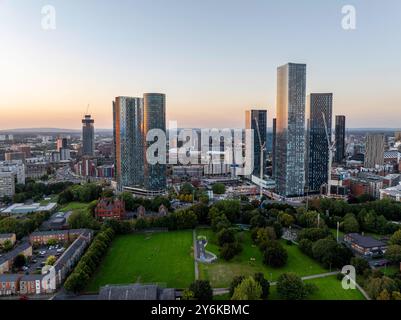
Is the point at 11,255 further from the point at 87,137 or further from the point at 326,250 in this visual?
the point at 87,137

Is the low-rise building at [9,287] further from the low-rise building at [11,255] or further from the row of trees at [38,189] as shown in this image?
the row of trees at [38,189]

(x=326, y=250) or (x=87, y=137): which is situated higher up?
(x=87, y=137)

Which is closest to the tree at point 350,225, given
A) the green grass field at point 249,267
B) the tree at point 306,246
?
the tree at point 306,246

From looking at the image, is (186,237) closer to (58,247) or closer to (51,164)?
(58,247)

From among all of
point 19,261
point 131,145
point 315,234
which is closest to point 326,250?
point 315,234

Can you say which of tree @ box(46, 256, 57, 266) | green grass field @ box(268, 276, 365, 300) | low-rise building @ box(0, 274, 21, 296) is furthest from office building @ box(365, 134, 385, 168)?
low-rise building @ box(0, 274, 21, 296)

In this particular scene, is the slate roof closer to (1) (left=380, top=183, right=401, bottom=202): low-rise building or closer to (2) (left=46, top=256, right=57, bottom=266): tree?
(1) (left=380, top=183, right=401, bottom=202): low-rise building
